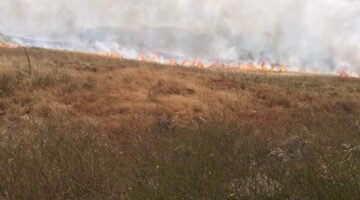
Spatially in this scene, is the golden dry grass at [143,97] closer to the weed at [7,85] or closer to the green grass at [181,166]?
the weed at [7,85]

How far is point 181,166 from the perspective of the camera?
4.74 m

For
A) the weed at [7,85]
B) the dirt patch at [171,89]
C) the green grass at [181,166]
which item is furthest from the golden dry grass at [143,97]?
the green grass at [181,166]

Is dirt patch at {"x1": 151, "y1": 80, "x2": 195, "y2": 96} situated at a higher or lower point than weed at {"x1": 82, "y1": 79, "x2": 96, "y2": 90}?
higher

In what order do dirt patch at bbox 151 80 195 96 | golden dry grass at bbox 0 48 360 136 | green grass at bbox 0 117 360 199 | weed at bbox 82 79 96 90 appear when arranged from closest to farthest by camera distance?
green grass at bbox 0 117 360 199, golden dry grass at bbox 0 48 360 136, weed at bbox 82 79 96 90, dirt patch at bbox 151 80 195 96

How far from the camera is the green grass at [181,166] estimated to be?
393cm

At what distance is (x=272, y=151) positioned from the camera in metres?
5.93

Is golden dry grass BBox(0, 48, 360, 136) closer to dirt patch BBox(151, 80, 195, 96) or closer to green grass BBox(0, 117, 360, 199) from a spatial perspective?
dirt patch BBox(151, 80, 195, 96)

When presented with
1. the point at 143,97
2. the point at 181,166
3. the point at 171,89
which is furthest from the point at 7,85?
the point at 181,166

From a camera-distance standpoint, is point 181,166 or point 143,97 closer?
point 181,166

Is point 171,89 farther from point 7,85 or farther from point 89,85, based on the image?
point 7,85

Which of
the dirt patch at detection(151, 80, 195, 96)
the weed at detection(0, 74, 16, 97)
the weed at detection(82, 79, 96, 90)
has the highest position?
the dirt patch at detection(151, 80, 195, 96)

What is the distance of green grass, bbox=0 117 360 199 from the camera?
155 inches

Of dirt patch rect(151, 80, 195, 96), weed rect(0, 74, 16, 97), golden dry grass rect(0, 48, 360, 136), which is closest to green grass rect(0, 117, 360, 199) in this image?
golden dry grass rect(0, 48, 360, 136)

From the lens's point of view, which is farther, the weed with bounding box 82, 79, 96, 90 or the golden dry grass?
the weed with bounding box 82, 79, 96, 90
